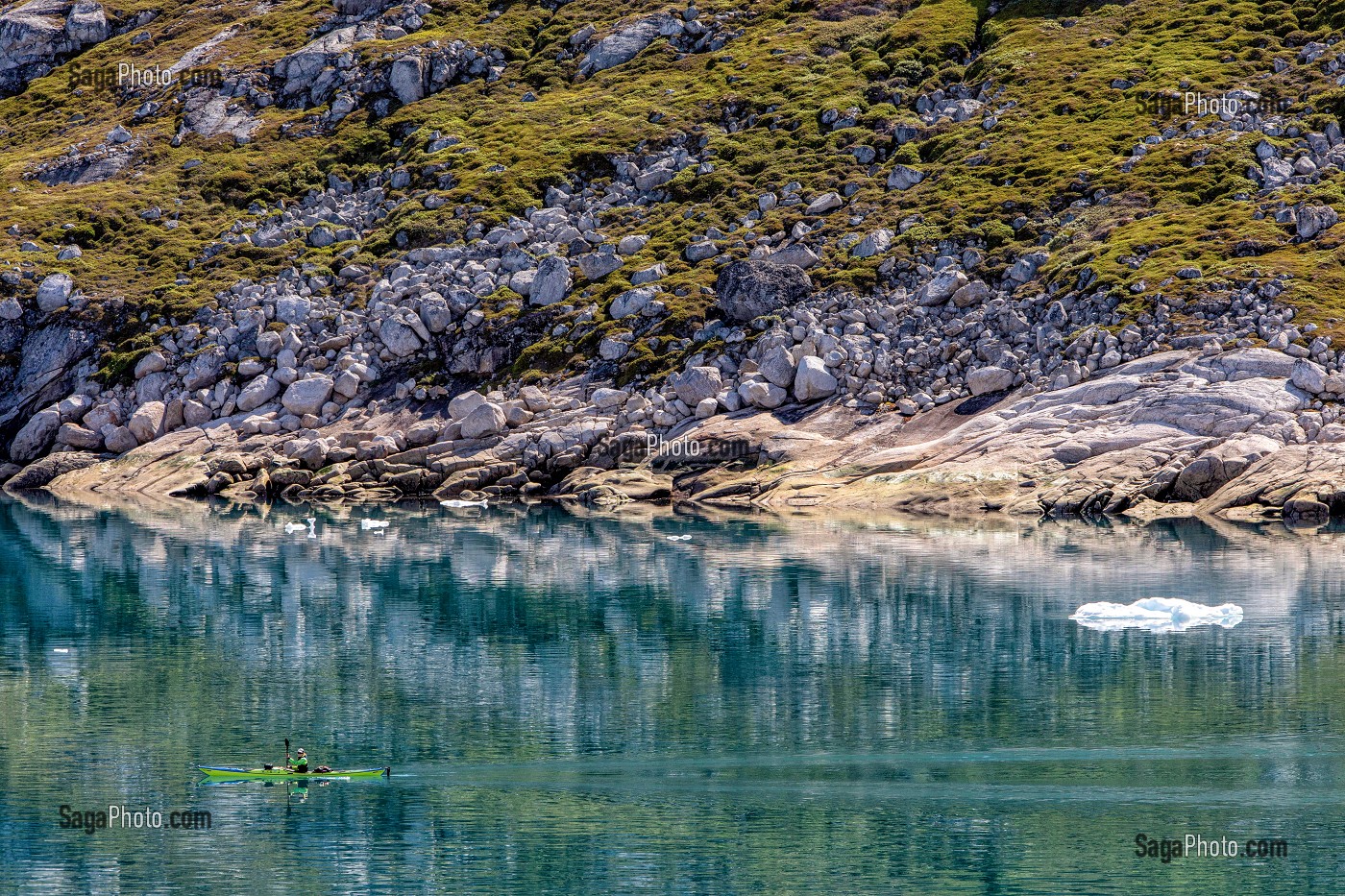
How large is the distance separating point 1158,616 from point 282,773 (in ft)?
109

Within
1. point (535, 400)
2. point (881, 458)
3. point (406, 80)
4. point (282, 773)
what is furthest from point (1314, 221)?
point (406, 80)

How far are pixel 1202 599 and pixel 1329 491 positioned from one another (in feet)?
82.5

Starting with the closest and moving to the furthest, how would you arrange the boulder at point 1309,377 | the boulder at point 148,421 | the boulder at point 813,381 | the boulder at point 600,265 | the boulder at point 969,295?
the boulder at point 1309,377 < the boulder at point 813,381 < the boulder at point 969,295 < the boulder at point 148,421 < the boulder at point 600,265

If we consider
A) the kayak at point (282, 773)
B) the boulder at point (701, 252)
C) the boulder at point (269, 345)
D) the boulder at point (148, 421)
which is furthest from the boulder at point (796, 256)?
Result: the kayak at point (282, 773)

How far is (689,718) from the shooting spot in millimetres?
44469

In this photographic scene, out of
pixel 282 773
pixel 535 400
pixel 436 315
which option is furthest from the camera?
pixel 436 315

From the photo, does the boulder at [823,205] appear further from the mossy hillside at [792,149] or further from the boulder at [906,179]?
the boulder at [906,179]

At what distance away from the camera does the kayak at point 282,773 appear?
3875 centimetres

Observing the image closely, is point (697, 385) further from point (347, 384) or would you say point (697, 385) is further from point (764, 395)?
point (347, 384)

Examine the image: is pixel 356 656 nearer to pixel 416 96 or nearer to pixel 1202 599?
pixel 1202 599

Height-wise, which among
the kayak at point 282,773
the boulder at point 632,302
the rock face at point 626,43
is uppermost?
the rock face at point 626,43

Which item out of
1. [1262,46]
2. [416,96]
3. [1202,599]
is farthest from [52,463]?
[1262,46]

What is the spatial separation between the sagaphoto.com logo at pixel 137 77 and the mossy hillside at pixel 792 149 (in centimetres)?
335

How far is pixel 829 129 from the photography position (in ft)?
435
